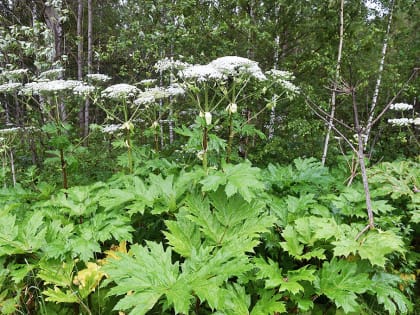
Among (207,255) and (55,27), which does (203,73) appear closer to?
(207,255)

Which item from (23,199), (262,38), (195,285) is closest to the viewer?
(195,285)

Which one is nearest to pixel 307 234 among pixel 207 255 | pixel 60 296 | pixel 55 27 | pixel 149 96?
pixel 207 255

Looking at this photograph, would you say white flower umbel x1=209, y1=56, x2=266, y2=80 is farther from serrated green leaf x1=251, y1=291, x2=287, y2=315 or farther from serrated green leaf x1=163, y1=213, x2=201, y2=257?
serrated green leaf x1=251, y1=291, x2=287, y2=315

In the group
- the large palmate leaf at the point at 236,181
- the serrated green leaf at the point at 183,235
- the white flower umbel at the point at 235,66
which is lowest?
the serrated green leaf at the point at 183,235

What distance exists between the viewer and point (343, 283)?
2.35 m

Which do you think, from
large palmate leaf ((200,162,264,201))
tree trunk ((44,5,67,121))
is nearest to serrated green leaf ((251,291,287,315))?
large palmate leaf ((200,162,264,201))

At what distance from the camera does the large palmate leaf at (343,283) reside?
223cm

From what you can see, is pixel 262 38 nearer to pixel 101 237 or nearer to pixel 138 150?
pixel 138 150

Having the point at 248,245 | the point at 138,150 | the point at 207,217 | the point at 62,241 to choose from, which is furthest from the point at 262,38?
the point at 62,241

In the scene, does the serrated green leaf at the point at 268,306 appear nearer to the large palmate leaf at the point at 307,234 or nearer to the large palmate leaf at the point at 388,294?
the large palmate leaf at the point at 307,234

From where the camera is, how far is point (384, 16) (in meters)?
7.33

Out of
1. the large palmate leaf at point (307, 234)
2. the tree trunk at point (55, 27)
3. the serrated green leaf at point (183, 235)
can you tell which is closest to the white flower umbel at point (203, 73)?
the serrated green leaf at point (183, 235)

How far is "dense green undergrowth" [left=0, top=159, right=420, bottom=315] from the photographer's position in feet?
6.86

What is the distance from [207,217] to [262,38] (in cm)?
366
